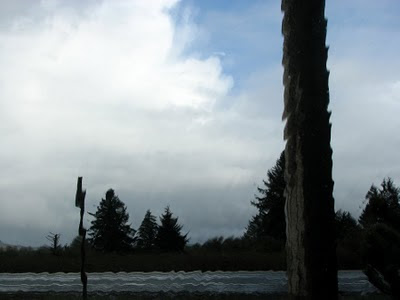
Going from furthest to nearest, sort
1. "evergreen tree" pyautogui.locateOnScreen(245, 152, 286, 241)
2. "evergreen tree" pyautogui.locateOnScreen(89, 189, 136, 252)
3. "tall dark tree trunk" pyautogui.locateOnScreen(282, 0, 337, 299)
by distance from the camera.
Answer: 1. "evergreen tree" pyautogui.locateOnScreen(89, 189, 136, 252)
2. "evergreen tree" pyautogui.locateOnScreen(245, 152, 286, 241)
3. "tall dark tree trunk" pyautogui.locateOnScreen(282, 0, 337, 299)

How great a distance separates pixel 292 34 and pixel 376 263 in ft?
14.5

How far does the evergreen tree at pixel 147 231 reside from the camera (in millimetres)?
45188

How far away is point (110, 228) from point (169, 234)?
19.9 feet

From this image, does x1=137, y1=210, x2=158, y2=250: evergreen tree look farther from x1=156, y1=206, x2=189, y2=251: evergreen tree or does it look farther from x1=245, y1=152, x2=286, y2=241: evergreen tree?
x1=245, y1=152, x2=286, y2=241: evergreen tree

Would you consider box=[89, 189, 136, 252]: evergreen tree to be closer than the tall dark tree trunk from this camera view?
No

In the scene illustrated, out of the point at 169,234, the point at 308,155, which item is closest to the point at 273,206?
the point at 169,234

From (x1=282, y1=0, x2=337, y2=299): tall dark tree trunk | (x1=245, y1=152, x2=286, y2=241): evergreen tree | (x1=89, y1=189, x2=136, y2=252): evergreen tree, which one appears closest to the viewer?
(x1=282, y1=0, x2=337, y2=299): tall dark tree trunk

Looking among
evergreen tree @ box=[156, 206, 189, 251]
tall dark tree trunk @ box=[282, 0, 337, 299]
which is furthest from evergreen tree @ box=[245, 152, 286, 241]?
tall dark tree trunk @ box=[282, 0, 337, 299]

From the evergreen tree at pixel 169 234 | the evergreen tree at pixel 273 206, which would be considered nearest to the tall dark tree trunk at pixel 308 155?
the evergreen tree at pixel 273 206

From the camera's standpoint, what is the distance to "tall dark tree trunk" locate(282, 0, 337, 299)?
5352 millimetres

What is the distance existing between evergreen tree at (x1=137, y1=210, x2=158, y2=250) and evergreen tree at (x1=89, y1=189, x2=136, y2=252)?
0.98 m

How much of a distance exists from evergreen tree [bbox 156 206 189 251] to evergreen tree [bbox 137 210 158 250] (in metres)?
3.10

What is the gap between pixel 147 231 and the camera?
155 ft

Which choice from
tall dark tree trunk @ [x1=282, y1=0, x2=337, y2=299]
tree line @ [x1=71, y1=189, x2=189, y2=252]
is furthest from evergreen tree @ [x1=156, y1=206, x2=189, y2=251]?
tall dark tree trunk @ [x1=282, y1=0, x2=337, y2=299]
